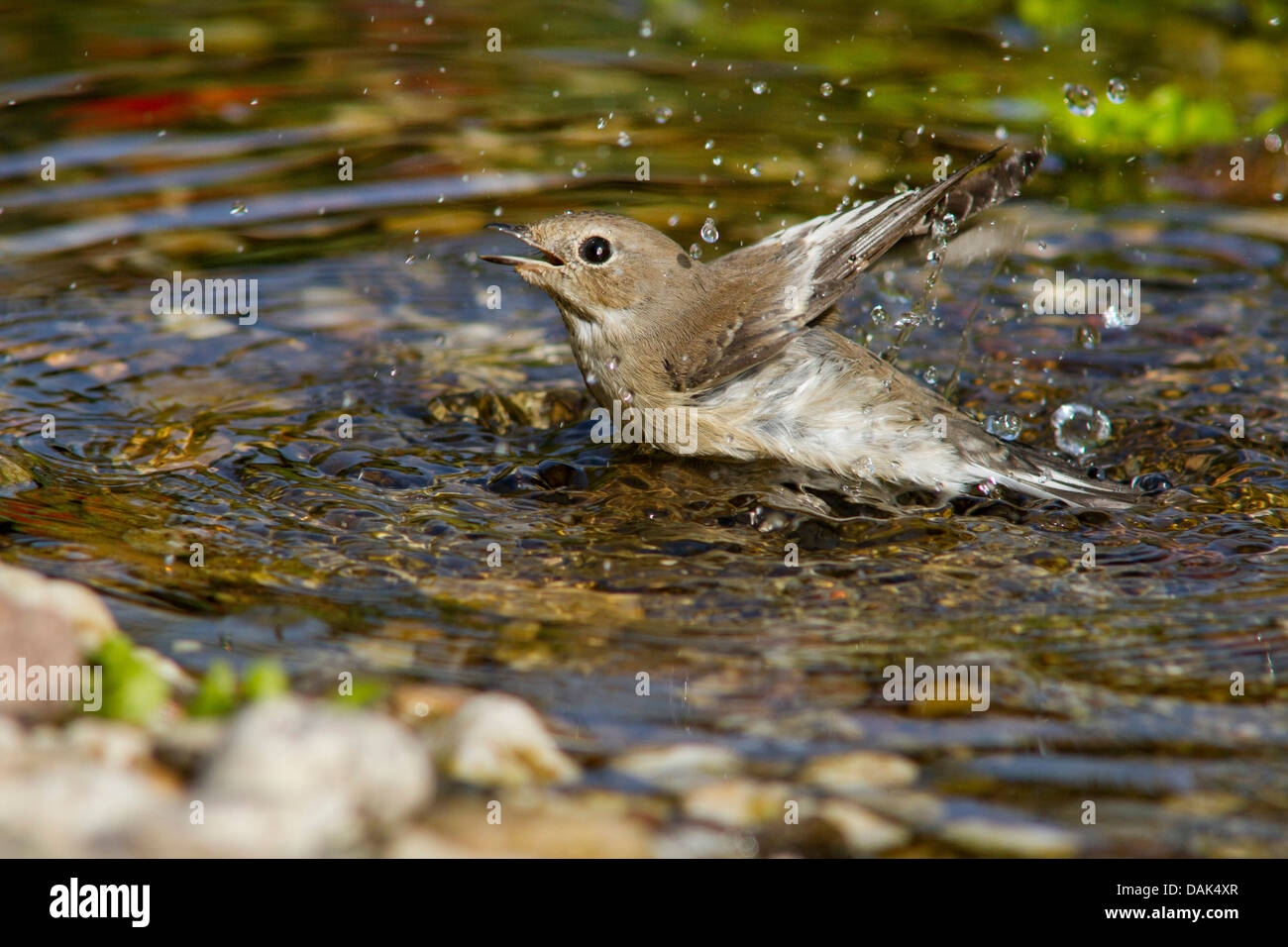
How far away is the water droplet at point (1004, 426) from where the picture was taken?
600 cm

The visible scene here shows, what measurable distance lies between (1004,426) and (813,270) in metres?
1.19

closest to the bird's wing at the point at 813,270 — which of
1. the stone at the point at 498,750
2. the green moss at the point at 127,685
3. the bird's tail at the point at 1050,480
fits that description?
the bird's tail at the point at 1050,480

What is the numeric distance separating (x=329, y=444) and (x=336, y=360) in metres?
1.00

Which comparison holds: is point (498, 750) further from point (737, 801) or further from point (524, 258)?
point (524, 258)

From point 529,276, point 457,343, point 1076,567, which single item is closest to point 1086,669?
point 1076,567

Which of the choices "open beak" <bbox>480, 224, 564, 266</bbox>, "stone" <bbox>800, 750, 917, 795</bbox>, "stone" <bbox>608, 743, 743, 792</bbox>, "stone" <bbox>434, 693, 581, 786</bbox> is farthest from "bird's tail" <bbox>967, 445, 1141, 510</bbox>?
"stone" <bbox>434, 693, 581, 786</bbox>

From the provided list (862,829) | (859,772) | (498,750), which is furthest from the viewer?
(859,772)

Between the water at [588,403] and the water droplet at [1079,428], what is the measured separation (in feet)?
0.31

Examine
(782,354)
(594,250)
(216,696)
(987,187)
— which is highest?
(987,187)

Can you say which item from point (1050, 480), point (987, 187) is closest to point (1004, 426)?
point (1050, 480)

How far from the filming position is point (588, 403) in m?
6.21

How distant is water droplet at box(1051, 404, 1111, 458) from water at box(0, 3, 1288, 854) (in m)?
0.09
